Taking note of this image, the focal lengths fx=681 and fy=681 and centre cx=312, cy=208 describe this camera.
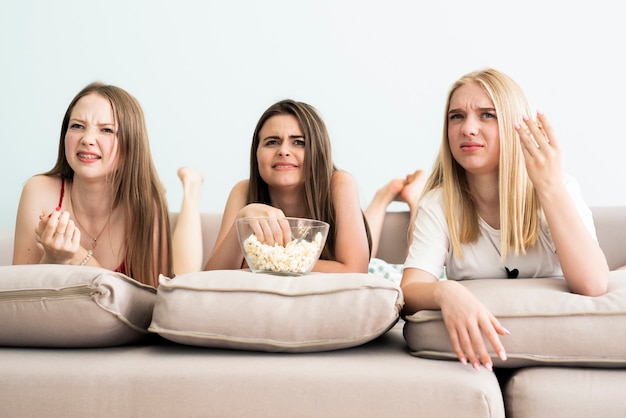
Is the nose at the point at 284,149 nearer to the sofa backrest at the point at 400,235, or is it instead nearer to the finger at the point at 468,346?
the sofa backrest at the point at 400,235

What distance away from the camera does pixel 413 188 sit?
8.59 feet

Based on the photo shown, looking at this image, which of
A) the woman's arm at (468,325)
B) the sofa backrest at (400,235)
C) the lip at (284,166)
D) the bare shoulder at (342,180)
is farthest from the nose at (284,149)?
the woman's arm at (468,325)

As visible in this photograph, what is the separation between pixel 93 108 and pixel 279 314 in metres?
1.09

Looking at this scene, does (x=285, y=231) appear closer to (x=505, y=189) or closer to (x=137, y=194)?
(x=505, y=189)

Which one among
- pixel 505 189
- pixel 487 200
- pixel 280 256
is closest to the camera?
pixel 280 256

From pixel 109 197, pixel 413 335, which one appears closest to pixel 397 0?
pixel 109 197

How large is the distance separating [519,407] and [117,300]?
740mm

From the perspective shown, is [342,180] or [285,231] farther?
[342,180]

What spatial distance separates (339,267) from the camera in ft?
6.21

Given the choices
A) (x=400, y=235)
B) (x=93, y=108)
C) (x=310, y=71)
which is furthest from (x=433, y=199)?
(x=310, y=71)

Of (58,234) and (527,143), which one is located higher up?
(527,143)

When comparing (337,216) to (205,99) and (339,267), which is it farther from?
(205,99)

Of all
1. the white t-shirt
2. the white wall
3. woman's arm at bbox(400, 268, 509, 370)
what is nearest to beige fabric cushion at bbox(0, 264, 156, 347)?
woman's arm at bbox(400, 268, 509, 370)

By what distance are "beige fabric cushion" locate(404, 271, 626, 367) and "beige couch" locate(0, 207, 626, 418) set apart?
0.08 feet
